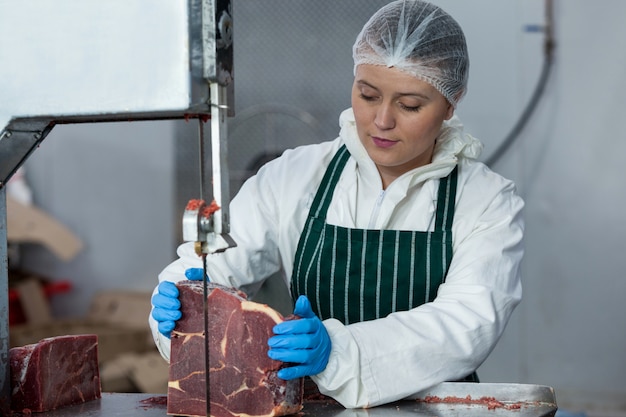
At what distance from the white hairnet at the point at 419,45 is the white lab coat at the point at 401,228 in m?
0.21

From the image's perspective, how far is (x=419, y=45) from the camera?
2.60 metres

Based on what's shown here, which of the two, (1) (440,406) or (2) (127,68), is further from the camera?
(1) (440,406)

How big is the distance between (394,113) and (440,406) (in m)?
0.88

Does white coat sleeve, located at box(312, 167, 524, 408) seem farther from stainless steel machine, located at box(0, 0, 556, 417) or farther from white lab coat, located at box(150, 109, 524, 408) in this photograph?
stainless steel machine, located at box(0, 0, 556, 417)

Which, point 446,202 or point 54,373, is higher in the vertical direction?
point 446,202

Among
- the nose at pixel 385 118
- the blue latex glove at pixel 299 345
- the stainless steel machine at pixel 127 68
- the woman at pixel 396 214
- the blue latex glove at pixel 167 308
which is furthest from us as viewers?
the nose at pixel 385 118

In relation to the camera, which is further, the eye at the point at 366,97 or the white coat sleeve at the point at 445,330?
A: the eye at the point at 366,97

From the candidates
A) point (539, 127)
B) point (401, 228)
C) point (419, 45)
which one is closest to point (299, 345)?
point (401, 228)

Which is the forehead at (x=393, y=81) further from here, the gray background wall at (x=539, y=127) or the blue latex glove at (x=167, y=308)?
the gray background wall at (x=539, y=127)

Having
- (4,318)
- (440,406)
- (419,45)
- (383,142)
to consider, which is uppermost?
(419,45)

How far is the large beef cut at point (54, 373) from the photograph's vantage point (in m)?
2.20

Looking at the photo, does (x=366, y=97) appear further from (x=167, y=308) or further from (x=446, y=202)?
(x=167, y=308)

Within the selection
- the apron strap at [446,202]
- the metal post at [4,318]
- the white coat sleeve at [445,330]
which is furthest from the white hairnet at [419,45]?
the metal post at [4,318]

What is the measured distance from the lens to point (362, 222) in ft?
8.96
